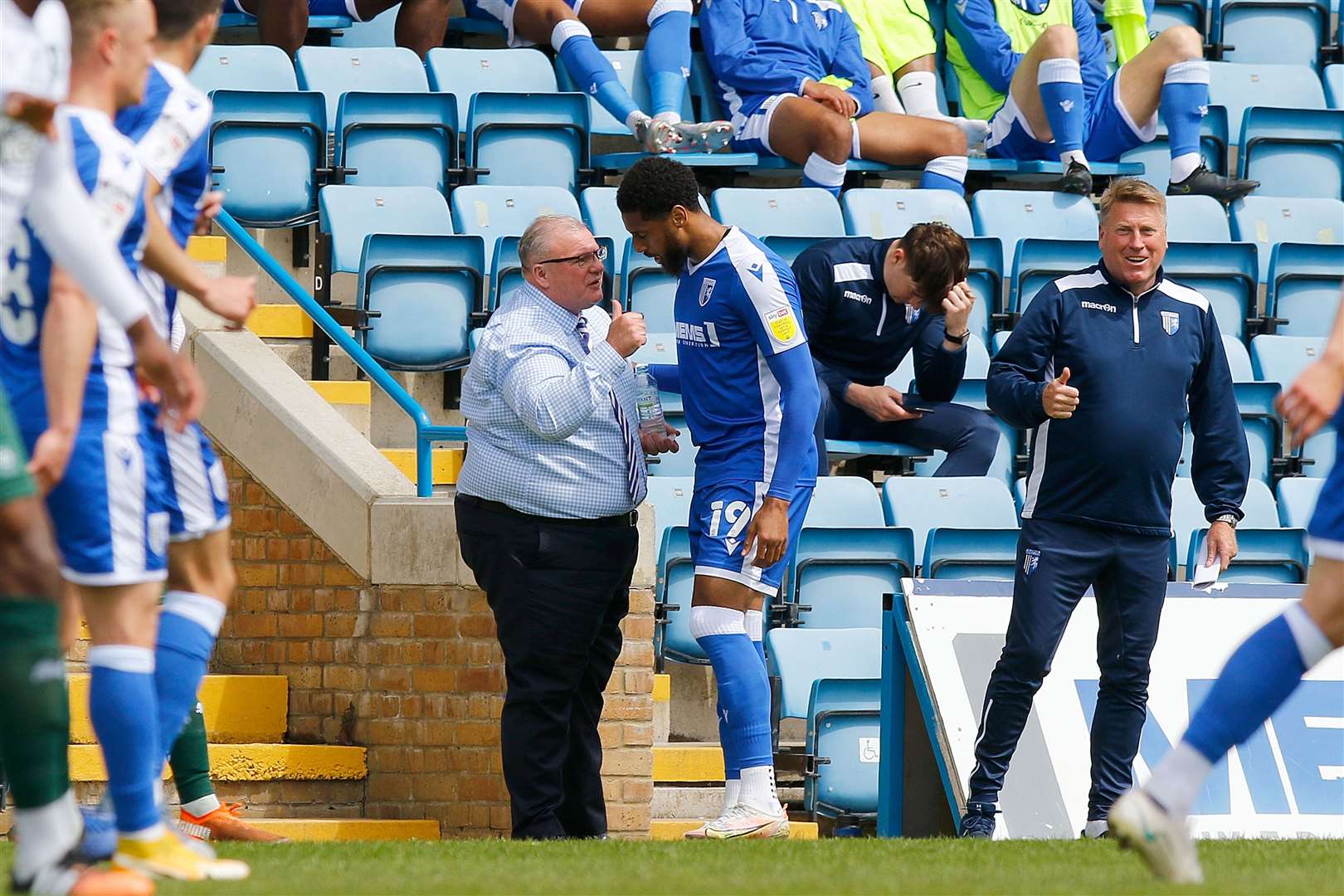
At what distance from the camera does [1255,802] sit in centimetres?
624

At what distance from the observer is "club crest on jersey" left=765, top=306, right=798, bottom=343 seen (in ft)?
18.4

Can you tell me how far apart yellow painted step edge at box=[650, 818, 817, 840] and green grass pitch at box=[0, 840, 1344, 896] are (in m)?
1.66

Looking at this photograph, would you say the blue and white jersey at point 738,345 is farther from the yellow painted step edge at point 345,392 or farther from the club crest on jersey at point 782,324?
the yellow painted step edge at point 345,392

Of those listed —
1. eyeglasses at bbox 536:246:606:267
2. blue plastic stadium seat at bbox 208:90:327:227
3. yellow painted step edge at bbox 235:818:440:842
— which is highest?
blue plastic stadium seat at bbox 208:90:327:227

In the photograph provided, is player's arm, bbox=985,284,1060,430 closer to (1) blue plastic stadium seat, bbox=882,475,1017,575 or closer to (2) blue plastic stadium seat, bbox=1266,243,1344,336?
(1) blue plastic stadium seat, bbox=882,475,1017,575

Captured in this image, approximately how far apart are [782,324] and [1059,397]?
814mm

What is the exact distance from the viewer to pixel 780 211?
891 centimetres

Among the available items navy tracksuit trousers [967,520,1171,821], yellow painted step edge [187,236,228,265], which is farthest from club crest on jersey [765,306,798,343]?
yellow painted step edge [187,236,228,265]

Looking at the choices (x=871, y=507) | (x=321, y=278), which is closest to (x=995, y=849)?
(x=871, y=507)

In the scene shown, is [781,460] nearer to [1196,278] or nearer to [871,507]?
[871,507]

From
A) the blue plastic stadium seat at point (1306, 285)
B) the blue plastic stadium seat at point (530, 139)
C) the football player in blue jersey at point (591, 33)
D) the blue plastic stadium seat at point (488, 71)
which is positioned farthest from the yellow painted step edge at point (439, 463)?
the blue plastic stadium seat at point (1306, 285)

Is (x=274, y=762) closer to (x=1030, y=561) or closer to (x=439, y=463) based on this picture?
(x=439, y=463)

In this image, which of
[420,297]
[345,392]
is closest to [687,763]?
[345,392]

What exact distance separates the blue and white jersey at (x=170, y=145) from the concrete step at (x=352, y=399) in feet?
11.9
